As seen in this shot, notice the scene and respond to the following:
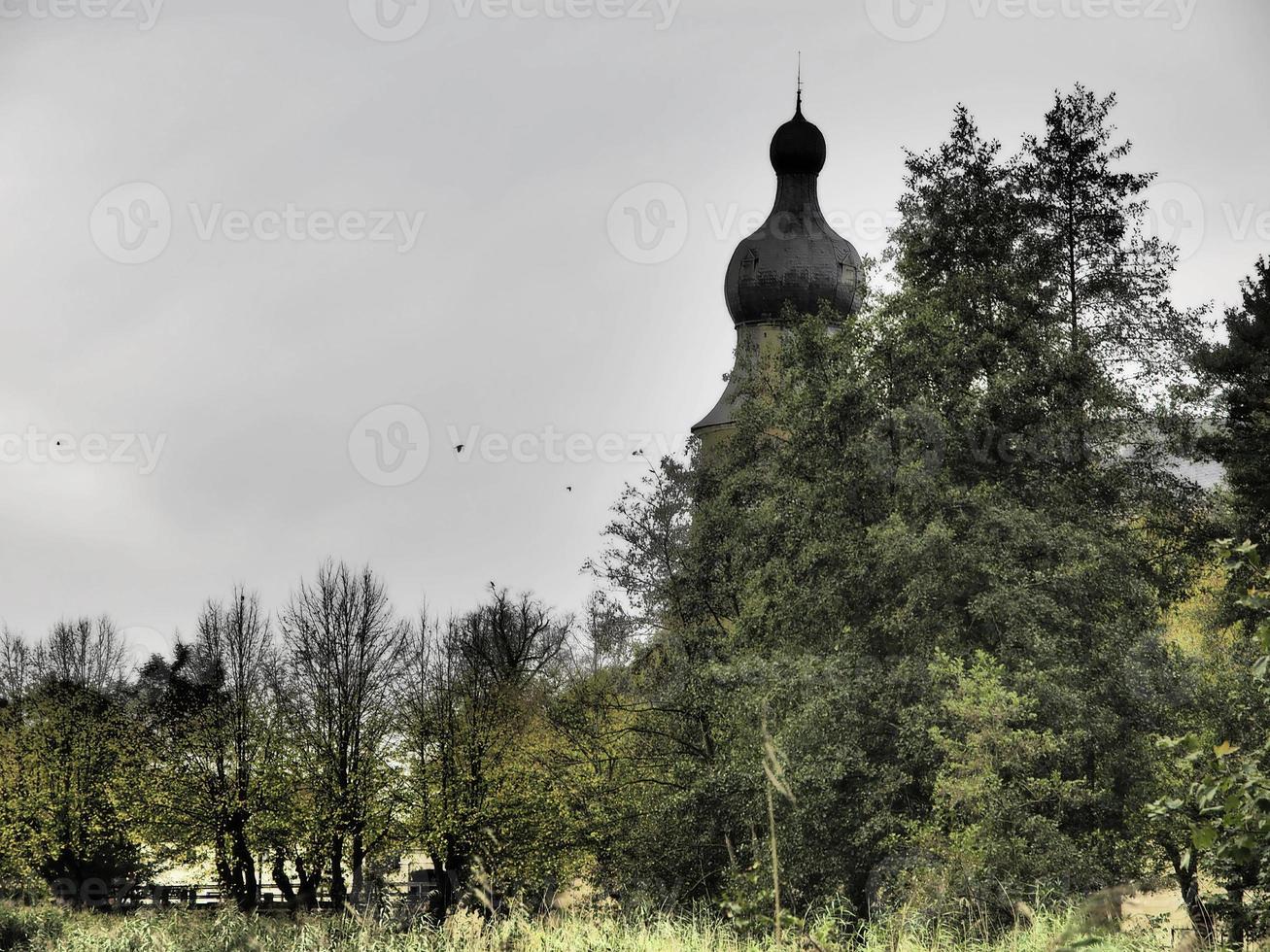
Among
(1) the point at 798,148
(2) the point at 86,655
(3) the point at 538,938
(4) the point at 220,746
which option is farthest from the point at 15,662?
(3) the point at 538,938

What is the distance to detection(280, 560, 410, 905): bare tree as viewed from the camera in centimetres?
3950

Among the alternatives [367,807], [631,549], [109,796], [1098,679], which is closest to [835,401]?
[1098,679]

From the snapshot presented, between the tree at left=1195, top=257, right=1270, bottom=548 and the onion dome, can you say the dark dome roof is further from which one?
the tree at left=1195, top=257, right=1270, bottom=548

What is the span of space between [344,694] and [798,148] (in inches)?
1050

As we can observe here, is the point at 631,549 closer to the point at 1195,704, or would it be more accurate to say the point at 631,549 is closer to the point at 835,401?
the point at 835,401

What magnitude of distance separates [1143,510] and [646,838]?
37.4ft

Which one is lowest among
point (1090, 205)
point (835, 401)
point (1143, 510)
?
point (1143, 510)

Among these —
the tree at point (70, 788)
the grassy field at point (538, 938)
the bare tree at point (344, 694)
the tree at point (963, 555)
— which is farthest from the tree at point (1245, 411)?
the tree at point (70, 788)

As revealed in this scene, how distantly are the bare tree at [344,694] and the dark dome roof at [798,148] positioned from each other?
2217 cm

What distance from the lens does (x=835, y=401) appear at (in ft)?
79.0

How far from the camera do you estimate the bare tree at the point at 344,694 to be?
39.5 meters

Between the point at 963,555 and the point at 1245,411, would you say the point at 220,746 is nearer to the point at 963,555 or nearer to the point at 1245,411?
the point at 963,555

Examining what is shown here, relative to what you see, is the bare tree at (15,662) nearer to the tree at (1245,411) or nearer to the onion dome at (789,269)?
the onion dome at (789,269)

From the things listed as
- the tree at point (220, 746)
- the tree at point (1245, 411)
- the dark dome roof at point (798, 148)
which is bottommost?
the tree at point (220, 746)
